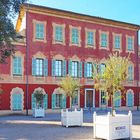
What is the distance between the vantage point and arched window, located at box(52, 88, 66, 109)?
35.0m

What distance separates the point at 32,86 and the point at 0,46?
19.4 metres

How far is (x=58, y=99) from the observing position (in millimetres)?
35500

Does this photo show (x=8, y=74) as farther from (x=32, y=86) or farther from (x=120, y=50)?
(x=120, y=50)

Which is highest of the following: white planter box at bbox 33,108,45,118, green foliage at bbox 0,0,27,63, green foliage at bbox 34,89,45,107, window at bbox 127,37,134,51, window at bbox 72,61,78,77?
window at bbox 127,37,134,51

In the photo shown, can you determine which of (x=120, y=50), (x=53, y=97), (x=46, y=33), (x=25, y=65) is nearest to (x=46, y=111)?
(x=53, y=97)

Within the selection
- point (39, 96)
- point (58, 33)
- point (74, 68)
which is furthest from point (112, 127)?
point (74, 68)

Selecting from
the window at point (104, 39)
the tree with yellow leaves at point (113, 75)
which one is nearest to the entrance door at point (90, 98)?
the window at point (104, 39)

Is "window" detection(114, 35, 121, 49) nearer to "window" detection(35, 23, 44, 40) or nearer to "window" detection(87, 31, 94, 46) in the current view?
"window" detection(87, 31, 94, 46)

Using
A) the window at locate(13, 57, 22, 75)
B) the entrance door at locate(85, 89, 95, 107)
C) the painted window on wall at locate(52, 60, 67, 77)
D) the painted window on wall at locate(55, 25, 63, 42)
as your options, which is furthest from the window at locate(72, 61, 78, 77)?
the window at locate(13, 57, 22, 75)

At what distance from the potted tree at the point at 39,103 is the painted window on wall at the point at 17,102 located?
1.49 m

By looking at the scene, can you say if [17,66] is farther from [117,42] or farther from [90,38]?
[117,42]

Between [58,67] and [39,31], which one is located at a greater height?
[39,31]

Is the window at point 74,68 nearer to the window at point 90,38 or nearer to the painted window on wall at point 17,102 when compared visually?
the window at point 90,38

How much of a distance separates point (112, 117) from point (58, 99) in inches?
819
